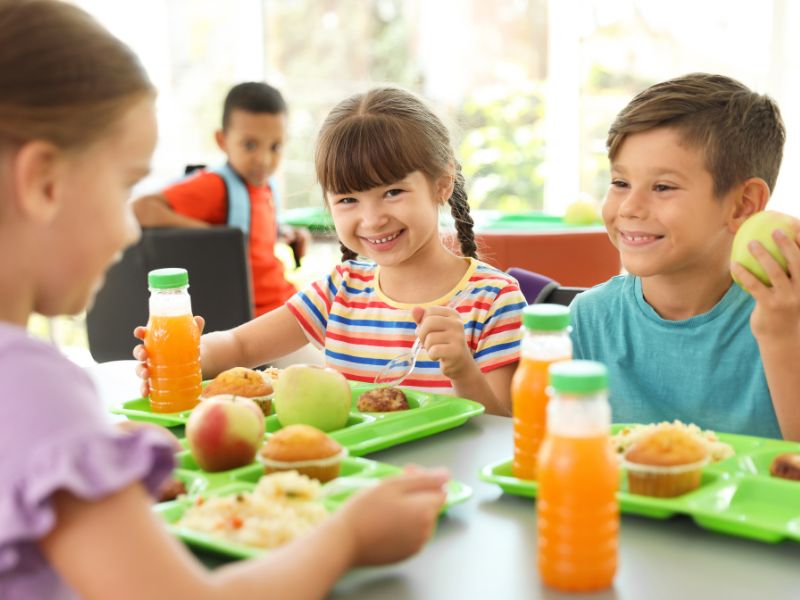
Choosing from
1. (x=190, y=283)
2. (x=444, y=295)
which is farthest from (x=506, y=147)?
(x=444, y=295)

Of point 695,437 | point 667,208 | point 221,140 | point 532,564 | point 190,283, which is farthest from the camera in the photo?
point 221,140

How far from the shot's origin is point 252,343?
204cm

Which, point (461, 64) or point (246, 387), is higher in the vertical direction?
point (461, 64)

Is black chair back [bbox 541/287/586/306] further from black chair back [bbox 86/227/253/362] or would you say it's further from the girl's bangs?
black chair back [bbox 86/227/253/362]

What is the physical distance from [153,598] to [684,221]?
1.22m

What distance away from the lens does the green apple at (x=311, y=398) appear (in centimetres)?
139

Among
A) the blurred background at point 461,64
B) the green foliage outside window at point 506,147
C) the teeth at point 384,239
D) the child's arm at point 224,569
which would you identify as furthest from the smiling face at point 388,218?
the green foliage outside window at point 506,147

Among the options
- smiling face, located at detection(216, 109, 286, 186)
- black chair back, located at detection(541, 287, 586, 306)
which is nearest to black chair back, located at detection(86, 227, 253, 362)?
smiling face, located at detection(216, 109, 286, 186)

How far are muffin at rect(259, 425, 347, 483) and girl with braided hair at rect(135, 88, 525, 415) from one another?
695 millimetres

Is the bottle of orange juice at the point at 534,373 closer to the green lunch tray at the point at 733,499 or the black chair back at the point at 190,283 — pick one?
the green lunch tray at the point at 733,499

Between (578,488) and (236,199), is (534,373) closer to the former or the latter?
(578,488)

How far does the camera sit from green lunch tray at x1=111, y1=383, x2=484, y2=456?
4.36 ft

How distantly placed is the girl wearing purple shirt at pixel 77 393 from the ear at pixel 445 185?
4.04 ft

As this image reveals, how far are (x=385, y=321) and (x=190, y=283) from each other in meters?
1.51
